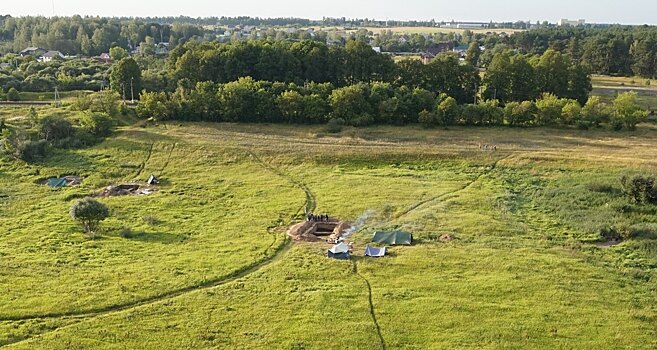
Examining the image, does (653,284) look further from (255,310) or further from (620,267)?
(255,310)

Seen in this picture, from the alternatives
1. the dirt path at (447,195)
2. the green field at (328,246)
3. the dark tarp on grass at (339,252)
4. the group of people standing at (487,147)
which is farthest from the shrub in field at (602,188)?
the dark tarp on grass at (339,252)

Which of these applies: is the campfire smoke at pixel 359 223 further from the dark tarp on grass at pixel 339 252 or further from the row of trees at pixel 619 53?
the row of trees at pixel 619 53

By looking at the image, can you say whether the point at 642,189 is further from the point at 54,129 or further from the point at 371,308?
the point at 54,129

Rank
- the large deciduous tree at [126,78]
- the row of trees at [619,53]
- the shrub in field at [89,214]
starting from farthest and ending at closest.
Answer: the row of trees at [619,53]
the large deciduous tree at [126,78]
the shrub in field at [89,214]

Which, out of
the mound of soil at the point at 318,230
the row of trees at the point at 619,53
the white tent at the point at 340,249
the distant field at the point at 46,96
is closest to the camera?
the white tent at the point at 340,249

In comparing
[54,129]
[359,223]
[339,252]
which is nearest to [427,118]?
[359,223]

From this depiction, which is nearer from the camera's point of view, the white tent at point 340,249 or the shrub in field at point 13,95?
the white tent at point 340,249

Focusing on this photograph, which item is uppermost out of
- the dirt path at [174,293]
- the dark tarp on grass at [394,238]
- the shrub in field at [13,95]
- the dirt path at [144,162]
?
the shrub in field at [13,95]
